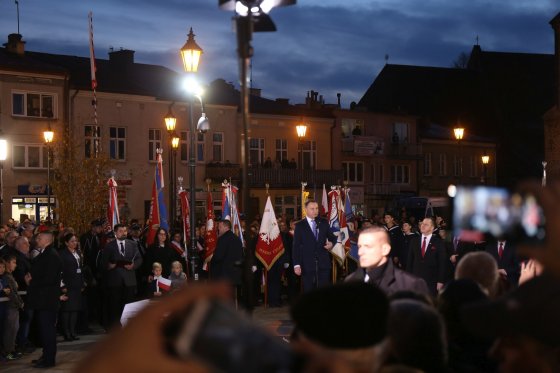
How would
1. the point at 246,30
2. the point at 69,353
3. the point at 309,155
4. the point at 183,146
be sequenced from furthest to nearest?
1. the point at 309,155
2. the point at 183,146
3. the point at 69,353
4. the point at 246,30

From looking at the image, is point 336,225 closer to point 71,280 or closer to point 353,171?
point 71,280

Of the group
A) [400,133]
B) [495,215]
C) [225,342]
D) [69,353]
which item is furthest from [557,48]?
[225,342]

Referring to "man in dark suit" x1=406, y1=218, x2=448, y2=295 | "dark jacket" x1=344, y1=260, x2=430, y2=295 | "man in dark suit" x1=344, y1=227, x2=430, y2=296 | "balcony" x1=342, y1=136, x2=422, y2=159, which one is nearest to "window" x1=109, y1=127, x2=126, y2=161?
"balcony" x1=342, y1=136, x2=422, y2=159

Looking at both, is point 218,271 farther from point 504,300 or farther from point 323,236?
point 504,300

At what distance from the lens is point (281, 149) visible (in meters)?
63.9

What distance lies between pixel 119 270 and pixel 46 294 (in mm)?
4125

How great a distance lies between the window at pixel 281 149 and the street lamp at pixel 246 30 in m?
55.3

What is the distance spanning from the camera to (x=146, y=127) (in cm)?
5584

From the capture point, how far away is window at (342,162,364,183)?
68.4m

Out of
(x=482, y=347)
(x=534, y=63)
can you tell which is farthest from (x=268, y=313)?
(x=534, y=63)

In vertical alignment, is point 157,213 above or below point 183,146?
below

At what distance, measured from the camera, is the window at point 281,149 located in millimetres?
63562

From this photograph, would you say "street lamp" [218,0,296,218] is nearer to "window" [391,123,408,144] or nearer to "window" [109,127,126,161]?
"window" [109,127,126,161]

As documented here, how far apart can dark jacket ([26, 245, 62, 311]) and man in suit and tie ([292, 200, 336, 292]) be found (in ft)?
18.5
